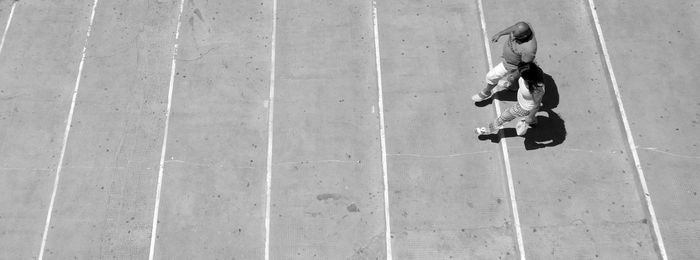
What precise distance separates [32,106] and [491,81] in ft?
24.3

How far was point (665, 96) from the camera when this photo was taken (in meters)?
7.96

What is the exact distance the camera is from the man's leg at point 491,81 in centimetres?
730

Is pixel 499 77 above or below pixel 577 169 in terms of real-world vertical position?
above

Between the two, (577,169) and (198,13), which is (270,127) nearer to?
(198,13)

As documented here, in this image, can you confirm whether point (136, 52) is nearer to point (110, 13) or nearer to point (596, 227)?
point (110, 13)

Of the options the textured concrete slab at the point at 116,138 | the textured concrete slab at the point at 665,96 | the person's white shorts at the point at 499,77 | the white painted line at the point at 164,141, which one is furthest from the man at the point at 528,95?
the textured concrete slab at the point at 116,138

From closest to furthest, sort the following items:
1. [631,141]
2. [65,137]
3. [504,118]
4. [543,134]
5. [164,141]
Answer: [504,118] → [631,141] → [543,134] → [164,141] → [65,137]

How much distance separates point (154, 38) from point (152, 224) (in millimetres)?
3334

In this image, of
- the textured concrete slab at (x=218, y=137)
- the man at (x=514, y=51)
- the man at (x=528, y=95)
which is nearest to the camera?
the man at (x=528, y=95)

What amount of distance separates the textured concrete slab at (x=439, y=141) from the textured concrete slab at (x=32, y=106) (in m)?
5.35

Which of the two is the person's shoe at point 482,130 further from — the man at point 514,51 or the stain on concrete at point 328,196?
the stain on concrete at point 328,196

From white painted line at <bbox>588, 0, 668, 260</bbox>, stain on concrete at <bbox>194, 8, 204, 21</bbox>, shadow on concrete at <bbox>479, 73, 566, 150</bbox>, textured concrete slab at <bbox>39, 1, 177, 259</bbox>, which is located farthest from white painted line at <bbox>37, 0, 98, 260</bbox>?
white painted line at <bbox>588, 0, 668, 260</bbox>

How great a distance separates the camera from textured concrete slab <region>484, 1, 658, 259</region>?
281 inches

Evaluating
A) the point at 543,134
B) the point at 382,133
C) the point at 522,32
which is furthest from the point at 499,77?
the point at 382,133
